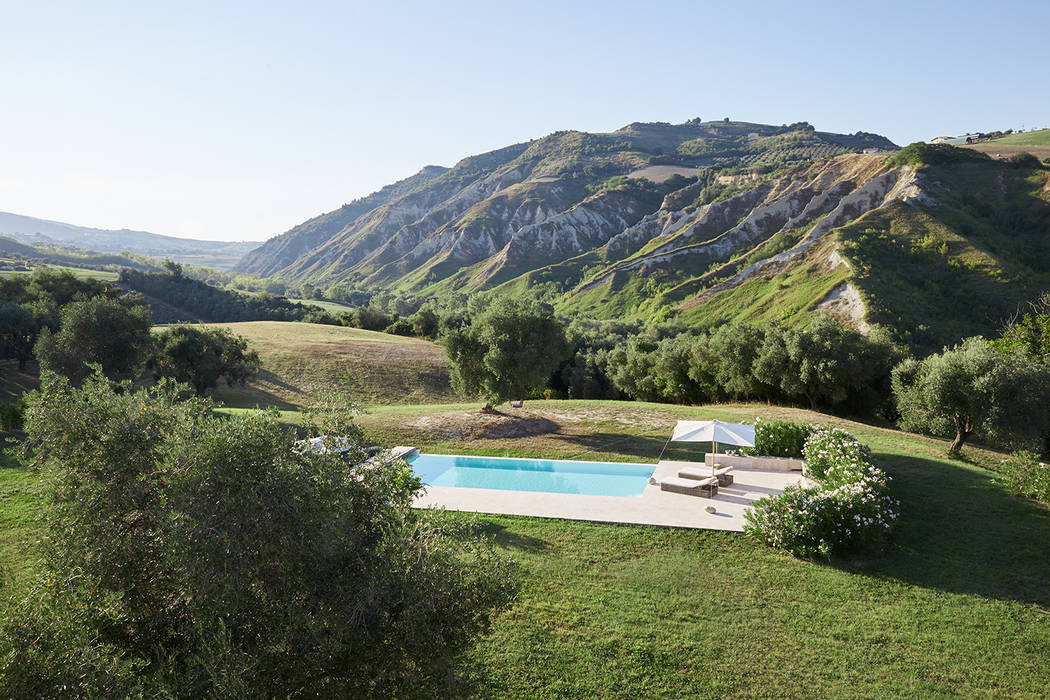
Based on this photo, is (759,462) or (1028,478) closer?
(1028,478)

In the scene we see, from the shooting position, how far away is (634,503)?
58.0 ft

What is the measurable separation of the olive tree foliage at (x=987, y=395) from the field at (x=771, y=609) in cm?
280

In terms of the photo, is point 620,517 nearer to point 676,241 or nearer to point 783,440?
point 783,440

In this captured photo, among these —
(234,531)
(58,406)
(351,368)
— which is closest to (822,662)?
(234,531)

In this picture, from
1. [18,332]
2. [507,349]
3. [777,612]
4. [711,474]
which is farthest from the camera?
[18,332]

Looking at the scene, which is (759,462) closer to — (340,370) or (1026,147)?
(340,370)

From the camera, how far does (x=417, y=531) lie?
24.3 feet

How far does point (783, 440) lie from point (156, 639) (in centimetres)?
2224

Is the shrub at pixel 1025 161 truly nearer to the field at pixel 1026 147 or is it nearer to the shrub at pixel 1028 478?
the field at pixel 1026 147

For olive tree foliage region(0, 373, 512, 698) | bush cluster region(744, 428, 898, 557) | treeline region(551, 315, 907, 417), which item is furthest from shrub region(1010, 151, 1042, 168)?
olive tree foliage region(0, 373, 512, 698)

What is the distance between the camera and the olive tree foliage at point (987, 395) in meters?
19.2

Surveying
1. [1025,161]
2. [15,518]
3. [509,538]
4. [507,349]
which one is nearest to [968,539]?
[509,538]

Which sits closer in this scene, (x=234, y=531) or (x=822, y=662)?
(x=234, y=531)

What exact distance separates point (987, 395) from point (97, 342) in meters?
45.1
